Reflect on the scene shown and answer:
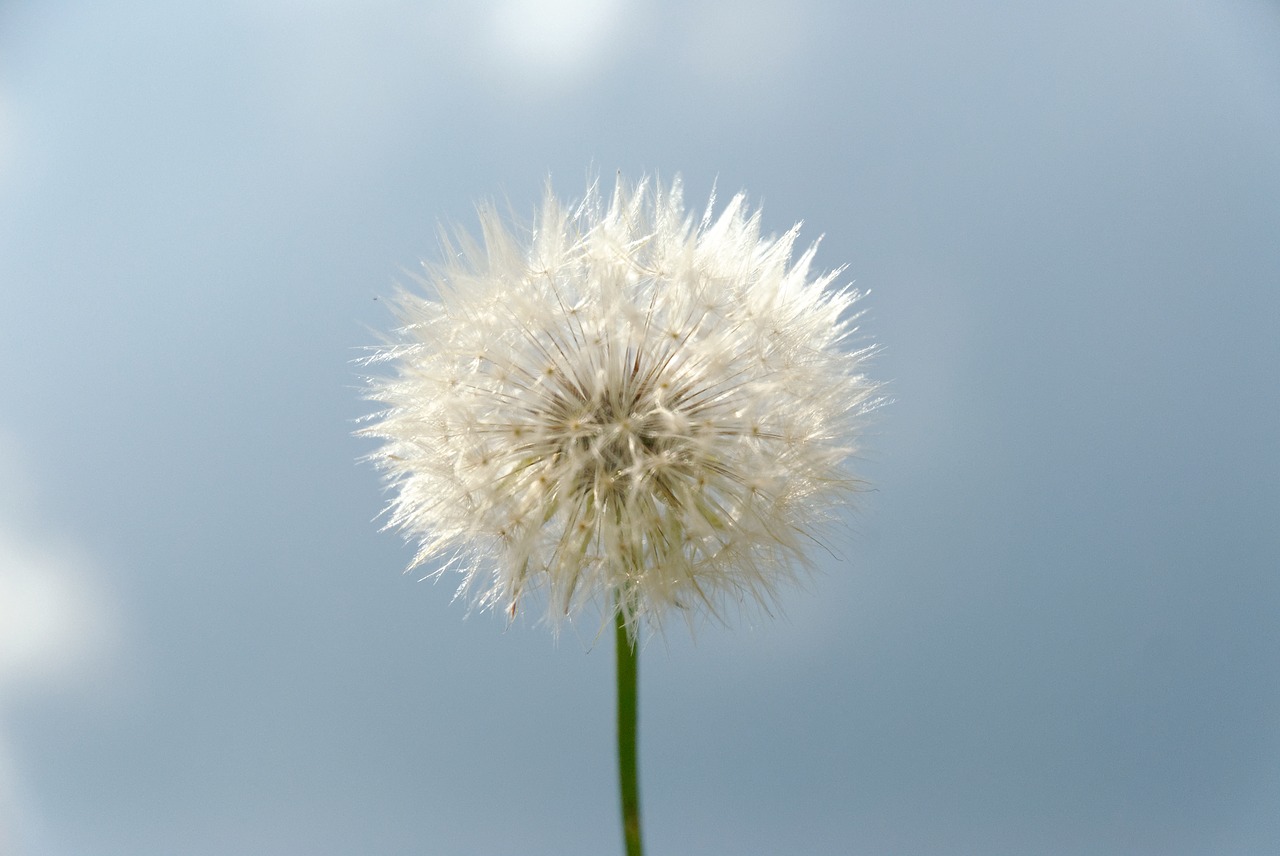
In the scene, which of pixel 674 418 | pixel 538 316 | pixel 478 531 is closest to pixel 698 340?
pixel 674 418

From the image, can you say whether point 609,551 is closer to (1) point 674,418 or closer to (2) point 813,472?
(1) point 674,418

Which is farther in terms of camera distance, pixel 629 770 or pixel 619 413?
pixel 619 413

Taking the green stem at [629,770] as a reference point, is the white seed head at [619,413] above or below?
above

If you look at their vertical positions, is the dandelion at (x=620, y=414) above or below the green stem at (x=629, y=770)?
above

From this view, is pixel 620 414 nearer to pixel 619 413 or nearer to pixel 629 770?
pixel 619 413

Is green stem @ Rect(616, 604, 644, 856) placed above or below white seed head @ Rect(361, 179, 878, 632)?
below

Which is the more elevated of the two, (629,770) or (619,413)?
(619,413)

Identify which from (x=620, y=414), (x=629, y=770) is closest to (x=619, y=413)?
(x=620, y=414)
